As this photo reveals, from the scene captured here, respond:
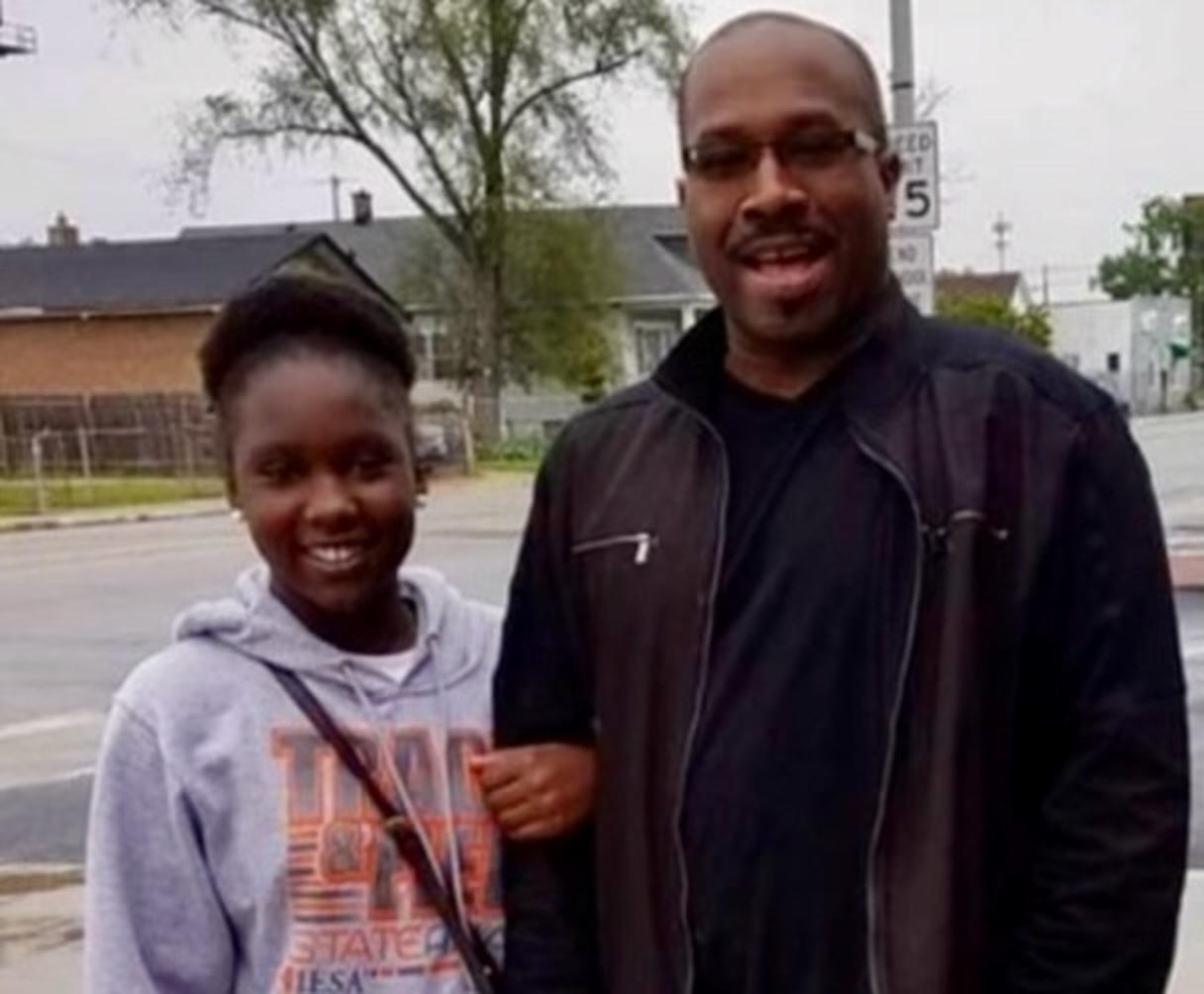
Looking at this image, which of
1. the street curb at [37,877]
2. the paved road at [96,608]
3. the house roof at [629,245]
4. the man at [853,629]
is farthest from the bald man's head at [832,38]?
the house roof at [629,245]

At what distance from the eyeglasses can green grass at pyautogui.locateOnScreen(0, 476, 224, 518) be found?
3373 centimetres

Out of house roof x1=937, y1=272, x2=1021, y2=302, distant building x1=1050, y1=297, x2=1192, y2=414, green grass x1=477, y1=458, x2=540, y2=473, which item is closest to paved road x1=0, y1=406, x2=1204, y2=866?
green grass x1=477, y1=458, x2=540, y2=473

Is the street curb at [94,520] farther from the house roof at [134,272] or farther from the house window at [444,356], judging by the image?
the house window at [444,356]

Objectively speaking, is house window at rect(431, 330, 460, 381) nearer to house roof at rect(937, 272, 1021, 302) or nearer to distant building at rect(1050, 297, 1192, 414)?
house roof at rect(937, 272, 1021, 302)

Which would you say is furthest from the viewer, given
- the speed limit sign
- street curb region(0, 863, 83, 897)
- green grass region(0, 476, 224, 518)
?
green grass region(0, 476, 224, 518)

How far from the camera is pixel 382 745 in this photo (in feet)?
8.18

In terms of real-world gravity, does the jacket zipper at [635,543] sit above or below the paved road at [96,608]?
above

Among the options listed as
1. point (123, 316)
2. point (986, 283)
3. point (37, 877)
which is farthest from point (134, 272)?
point (37, 877)

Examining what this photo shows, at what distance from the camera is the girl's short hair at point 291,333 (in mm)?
2572

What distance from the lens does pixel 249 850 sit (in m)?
2.43

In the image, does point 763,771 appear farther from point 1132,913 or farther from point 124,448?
point 124,448

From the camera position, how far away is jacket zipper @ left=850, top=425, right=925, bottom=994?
2209mm

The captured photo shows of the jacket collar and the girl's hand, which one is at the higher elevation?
the jacket collar

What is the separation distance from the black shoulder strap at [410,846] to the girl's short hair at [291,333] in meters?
0.35
